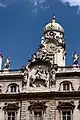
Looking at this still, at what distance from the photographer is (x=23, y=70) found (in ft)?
174

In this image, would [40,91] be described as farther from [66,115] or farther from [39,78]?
[66,115]

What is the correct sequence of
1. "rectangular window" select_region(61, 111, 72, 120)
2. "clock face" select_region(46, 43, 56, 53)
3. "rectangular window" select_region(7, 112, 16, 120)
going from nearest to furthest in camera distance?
"rectangular window" select_region(61, 111, 72, 120)
"rectangular window" select_region(7, 112, 16, 120)
"clock face" select_region(46, 43, 56, 53)

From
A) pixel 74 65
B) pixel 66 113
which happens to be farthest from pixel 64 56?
pixel 66 113

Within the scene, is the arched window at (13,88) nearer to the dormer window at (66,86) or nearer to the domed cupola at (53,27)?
the dormer window at (66,86)

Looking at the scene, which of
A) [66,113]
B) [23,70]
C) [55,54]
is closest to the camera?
[66,113]

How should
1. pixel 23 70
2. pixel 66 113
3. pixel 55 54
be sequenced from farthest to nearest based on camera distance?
pixel 55 54, pixel 23 70, pixel 66 113

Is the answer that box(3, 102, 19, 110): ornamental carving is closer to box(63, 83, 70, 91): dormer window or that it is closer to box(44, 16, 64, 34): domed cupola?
box(63, 83, 70, 91): dormer window

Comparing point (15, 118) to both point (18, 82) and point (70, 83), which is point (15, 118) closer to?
point (18, 82)

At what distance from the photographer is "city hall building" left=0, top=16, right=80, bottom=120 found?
50.1m

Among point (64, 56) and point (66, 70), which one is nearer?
point (66, 70)

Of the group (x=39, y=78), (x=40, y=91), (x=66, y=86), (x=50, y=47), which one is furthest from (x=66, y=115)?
(x=50, y=47)

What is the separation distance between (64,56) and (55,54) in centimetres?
230

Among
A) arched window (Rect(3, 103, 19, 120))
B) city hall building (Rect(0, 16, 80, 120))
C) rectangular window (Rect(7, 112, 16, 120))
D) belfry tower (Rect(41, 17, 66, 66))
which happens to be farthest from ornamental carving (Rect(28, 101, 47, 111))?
belfry tower (Rect(41, 17, 66, 66))

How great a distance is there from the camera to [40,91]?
51438 millimetres
